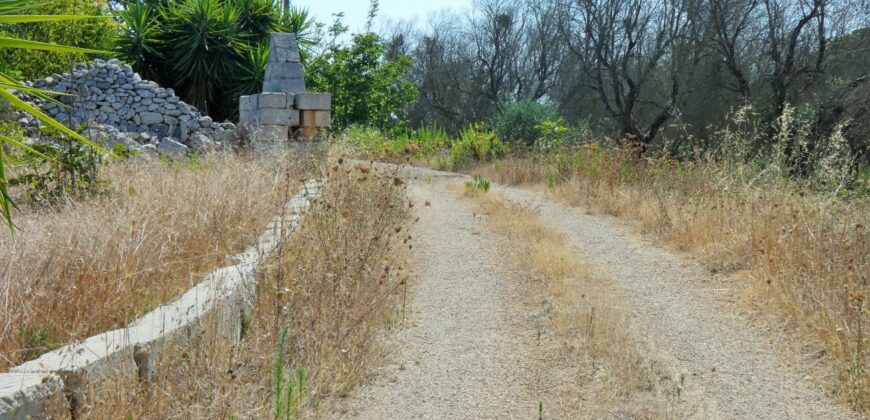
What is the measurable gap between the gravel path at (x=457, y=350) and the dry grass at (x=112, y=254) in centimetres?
123

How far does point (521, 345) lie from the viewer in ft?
14.6

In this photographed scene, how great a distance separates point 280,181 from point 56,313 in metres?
4.59

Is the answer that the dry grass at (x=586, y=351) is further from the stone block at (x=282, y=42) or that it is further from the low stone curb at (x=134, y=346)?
the stone block at (x=282, y=42)

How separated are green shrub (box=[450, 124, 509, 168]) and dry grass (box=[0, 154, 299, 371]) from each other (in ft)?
36.3

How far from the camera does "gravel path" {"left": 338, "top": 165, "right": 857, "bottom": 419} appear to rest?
3.61m

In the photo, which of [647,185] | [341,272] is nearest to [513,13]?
[647,185]

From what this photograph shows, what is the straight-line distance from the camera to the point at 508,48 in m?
32.8

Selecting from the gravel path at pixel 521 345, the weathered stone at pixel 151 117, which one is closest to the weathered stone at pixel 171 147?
the weathered stone at pixel 151 117

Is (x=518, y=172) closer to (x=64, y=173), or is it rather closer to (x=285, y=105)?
(x=285, y=105)

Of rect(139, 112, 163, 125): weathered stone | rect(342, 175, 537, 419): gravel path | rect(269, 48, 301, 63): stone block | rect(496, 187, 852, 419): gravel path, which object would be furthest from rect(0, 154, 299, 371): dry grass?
rect(139, 112, 163, 125): weathered stone

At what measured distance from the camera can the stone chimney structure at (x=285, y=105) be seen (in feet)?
38.2

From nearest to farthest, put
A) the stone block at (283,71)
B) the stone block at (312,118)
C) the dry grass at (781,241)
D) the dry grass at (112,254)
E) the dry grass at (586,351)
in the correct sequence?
the dry grass at (112,254), the dry grass at (586,351), the dry grass at (781,241), the stone block at (312,118), the stone block at (283,71)

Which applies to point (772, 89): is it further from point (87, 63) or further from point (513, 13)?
point (513, 13)

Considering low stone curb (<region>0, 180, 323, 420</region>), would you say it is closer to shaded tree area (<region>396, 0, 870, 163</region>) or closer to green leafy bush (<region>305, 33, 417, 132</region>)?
shaded tree area (<region>396, 0, 870, 163</region>)
